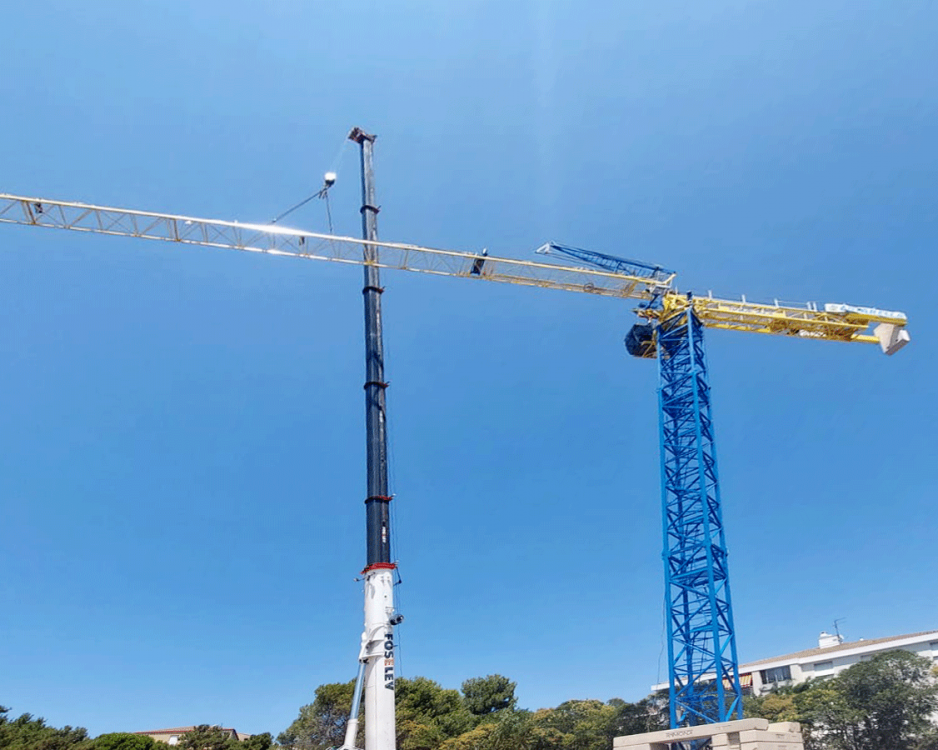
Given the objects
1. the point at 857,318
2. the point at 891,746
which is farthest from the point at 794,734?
the point at 857,318

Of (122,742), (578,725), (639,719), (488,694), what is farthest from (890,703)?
(122,742)

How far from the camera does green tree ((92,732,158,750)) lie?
54312 millimetres

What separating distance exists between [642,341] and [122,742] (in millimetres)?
45774

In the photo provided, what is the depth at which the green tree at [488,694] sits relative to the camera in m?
75.5

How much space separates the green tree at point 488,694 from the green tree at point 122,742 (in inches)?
1194

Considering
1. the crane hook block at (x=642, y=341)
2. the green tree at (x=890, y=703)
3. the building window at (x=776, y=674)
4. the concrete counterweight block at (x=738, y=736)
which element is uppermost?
the crane hook block at (x=642, y=341)

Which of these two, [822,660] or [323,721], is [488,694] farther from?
[822,660]

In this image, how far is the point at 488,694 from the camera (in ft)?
249

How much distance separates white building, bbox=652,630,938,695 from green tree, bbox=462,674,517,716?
16957 mm

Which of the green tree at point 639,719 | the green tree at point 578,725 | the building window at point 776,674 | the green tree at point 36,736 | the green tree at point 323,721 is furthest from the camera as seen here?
the building window at point 776,674

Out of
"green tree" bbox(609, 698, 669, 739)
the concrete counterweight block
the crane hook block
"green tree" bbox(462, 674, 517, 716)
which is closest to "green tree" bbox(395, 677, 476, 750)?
"green tree" bbox(462, 674, 517, 716)

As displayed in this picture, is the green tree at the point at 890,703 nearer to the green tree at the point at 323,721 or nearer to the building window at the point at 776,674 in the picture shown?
the building window at the point at 776,674

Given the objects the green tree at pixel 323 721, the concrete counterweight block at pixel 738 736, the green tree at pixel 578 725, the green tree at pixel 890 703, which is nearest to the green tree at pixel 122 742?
the green tree at pixel 323 721

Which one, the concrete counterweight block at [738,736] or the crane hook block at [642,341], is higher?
the crane hook block at [642,341]
